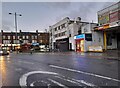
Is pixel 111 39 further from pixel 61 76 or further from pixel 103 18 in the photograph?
pixel 61 76

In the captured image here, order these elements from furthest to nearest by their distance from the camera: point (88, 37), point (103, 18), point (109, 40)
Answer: point (109, 40), point (88, 37), point (103, 18)

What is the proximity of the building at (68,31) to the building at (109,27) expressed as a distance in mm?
3598

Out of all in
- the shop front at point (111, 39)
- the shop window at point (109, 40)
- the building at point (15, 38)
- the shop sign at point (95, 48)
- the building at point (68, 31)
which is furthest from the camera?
the building at point (15, 38)

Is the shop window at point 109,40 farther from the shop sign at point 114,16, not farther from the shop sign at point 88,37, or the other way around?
the shop sign at point 114,16

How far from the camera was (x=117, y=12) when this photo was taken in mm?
41438

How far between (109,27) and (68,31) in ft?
76.5

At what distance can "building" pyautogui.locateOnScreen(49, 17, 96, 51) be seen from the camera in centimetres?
5744

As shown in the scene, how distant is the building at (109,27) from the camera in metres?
41.7

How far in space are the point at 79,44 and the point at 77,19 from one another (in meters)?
17.7

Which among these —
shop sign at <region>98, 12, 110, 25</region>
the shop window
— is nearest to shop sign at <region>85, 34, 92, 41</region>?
shop sign at <region>98, 12, 110, 25</region>

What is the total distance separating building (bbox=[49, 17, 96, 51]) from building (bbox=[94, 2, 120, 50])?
3.60 m

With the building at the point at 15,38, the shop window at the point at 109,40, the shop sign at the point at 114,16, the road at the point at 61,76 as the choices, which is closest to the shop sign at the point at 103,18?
the shop sign at the point at 114,16

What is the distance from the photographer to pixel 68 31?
212 ft

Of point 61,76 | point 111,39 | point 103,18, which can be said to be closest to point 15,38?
point 111,39
